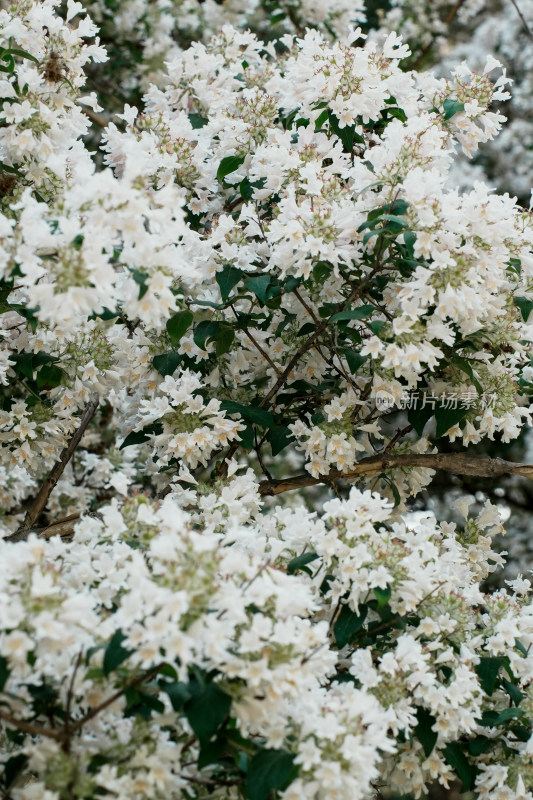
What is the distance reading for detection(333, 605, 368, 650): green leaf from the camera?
2.75m

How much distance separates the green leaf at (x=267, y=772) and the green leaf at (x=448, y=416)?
1.41 m

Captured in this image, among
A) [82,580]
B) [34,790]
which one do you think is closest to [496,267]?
[82,580]

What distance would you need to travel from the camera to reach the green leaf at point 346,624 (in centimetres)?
275

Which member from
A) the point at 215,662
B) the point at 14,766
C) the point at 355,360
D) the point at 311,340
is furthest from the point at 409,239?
the point at 14,766

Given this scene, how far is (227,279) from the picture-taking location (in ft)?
10.6

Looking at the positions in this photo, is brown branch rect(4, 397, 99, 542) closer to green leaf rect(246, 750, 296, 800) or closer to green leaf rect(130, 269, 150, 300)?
green leaf rect(130, 269, 150, 300)

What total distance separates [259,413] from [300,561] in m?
0.77

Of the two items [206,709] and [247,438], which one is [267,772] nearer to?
[206,709]

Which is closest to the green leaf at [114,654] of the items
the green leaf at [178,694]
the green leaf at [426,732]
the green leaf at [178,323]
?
the green leaf at [178,694]

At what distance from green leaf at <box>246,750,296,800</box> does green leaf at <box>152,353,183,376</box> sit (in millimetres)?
1492

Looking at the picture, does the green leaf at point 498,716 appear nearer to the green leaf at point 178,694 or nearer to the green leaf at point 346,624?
the green leaf at point 346,624

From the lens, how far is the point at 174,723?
239 cm

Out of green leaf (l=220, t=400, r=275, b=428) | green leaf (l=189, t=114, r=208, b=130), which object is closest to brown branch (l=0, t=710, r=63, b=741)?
green leaf (l=220, t=400, r=275, b=428)

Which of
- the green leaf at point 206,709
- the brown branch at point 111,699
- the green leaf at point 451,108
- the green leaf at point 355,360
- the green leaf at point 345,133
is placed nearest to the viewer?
the green leaf at point 206,709
